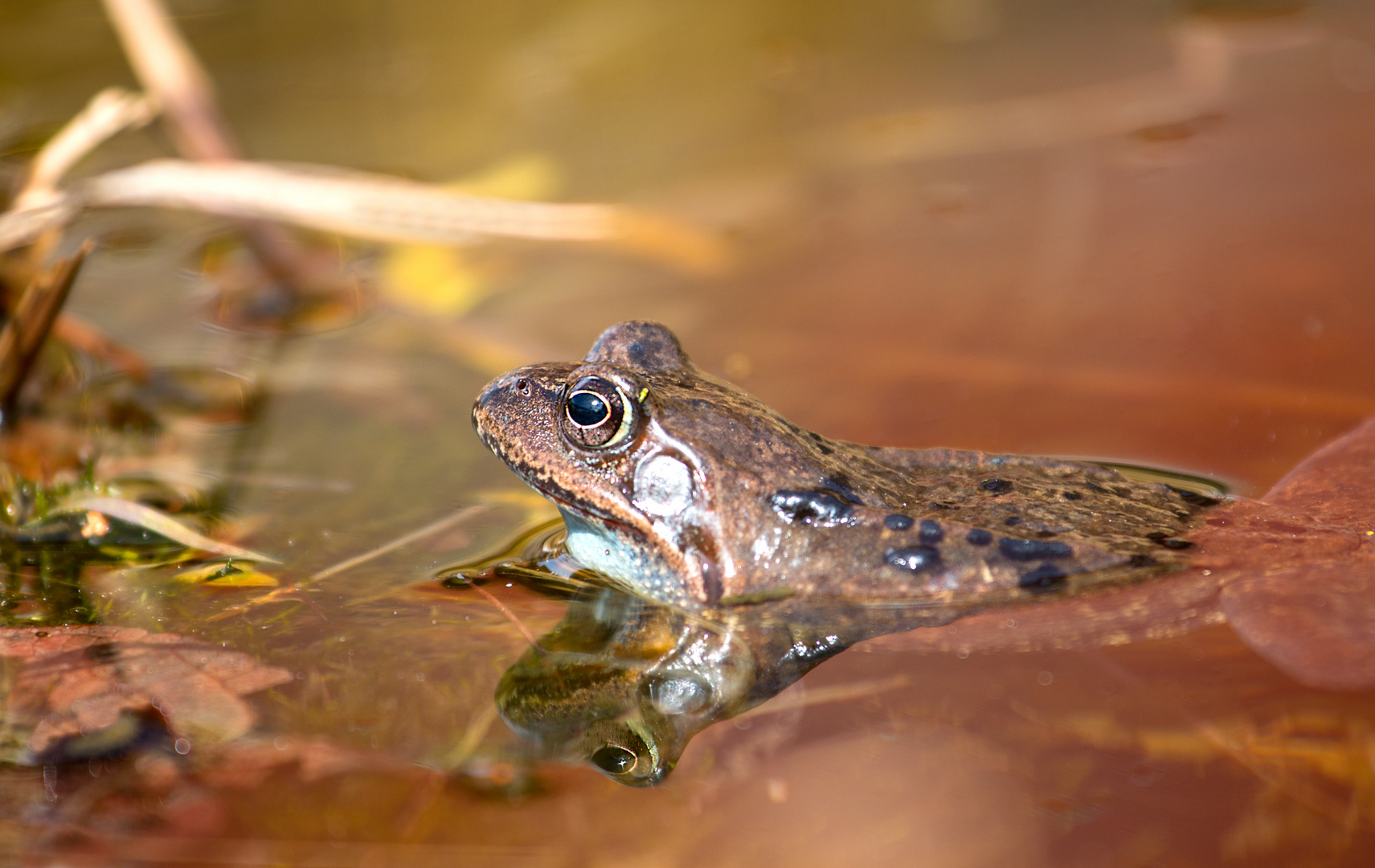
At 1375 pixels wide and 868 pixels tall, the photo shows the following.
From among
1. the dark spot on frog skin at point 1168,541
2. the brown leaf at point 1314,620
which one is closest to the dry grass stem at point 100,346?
the dark spot on frog skin at point 1168,541

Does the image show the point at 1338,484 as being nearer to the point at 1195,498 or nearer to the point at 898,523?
the point at 1195,498

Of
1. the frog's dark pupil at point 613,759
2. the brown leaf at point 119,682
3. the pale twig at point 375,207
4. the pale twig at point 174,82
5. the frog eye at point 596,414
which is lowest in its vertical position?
the frog's dark pupil at point 613,759

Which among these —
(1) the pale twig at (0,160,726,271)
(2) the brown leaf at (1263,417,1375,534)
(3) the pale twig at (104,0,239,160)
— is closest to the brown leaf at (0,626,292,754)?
(1) the pale twig at (0,160,726,271)

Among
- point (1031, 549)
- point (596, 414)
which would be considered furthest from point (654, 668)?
point (1031, 549)

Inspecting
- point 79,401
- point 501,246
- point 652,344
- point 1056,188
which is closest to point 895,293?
point 1056,188

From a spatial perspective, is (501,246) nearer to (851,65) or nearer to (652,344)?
(652,344)

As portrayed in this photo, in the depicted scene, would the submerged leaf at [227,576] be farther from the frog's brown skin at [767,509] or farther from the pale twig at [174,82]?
the pale twig at [174,82]

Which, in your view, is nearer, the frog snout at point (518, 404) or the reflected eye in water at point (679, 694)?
the reflected eye in water at point (679, 694)
